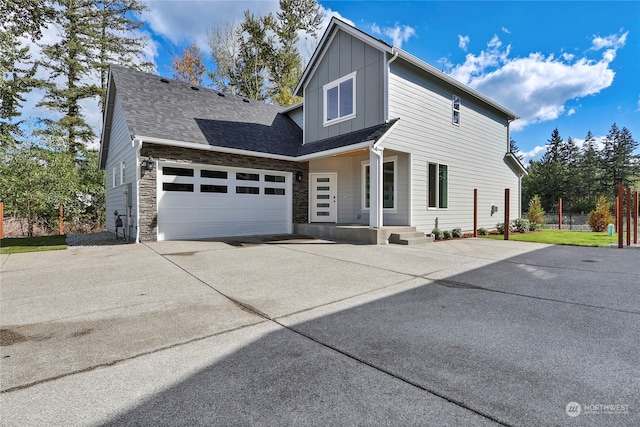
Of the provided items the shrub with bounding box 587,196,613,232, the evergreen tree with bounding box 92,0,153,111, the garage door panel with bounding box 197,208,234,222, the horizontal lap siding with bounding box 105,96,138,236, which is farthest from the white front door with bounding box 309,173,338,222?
the evergreen tree with bounding box 92,0,153,111

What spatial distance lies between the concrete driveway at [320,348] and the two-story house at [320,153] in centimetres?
476

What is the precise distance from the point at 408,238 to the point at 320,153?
4.01 m

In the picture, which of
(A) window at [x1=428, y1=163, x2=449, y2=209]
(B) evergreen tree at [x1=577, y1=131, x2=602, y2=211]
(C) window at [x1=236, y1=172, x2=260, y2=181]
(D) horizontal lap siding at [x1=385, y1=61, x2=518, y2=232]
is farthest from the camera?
(B) evergreen tree at [x1=577, y1=131, x2=602, y2=211]

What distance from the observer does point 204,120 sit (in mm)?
10812

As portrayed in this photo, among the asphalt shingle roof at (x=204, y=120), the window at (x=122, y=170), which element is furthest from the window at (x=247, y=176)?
the window at (x=122, y=170)

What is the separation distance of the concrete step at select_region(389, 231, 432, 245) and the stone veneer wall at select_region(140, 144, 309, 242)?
4249mm

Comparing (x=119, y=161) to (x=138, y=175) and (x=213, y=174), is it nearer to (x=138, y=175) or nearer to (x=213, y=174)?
(x=138, y=175)

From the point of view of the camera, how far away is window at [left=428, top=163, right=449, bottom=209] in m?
10.4

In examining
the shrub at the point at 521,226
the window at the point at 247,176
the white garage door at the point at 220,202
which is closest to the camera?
the white garage door at the point at 220,202

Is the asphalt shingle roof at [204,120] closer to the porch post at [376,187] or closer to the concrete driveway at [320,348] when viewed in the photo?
the porch post at [376,187]

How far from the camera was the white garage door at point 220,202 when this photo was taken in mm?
9258

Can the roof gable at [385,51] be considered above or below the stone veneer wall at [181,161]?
above

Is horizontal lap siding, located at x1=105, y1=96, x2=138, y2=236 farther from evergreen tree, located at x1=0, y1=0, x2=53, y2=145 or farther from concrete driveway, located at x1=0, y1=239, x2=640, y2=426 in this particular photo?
evergreen tree, located at x1=0, y1=0, x2=53, y2=145

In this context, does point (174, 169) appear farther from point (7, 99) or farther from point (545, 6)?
point (7, 99)
